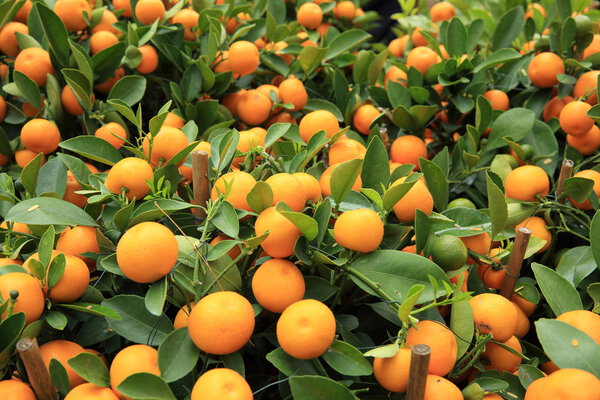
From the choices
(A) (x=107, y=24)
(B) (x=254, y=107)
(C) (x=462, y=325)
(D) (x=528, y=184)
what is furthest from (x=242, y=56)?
(C) (x=462, y=325)

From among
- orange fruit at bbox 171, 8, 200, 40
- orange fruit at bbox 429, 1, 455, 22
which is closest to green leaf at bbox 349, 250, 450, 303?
orange fruit at bbox 171, 8, 200, 40

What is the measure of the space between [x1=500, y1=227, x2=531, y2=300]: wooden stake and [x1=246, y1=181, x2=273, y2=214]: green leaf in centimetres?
35

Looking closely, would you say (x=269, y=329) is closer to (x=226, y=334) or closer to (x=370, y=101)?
(x=226, y=334)


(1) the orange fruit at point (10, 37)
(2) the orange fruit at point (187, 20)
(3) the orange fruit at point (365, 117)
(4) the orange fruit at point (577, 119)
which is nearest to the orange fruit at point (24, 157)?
(1) the orange fruit at point (10, 37)

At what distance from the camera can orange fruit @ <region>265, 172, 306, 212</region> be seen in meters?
0.69

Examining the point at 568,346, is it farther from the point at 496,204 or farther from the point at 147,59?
the point at 147,59

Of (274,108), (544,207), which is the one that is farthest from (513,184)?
(274,108)

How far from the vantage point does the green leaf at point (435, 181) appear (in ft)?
2.74

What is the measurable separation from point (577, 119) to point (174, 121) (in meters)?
0.77

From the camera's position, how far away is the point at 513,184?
953mm

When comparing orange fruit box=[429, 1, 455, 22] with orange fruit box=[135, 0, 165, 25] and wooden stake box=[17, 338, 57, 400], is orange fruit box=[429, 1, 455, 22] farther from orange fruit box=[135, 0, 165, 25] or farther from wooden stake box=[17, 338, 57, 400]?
wooden stake box=[17, 338, 57, 400]

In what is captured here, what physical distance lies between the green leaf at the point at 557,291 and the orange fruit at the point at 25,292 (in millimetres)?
638

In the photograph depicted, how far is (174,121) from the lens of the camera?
106 cm

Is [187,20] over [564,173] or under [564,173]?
over
